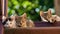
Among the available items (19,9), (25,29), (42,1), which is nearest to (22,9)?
(19,9)

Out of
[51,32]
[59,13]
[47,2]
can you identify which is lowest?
[51,32]

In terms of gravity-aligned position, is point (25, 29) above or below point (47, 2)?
below

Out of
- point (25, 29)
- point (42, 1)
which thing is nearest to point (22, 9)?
point (42, 1)

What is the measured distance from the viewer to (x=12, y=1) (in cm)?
122

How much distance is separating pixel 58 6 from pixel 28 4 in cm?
28

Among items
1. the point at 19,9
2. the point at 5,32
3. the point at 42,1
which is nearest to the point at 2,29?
the point at 5,32

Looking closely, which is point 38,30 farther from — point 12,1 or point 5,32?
point 12,1

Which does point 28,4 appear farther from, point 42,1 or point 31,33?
point 31,33

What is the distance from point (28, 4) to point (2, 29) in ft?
2.33

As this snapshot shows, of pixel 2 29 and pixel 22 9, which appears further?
pixel 22 9

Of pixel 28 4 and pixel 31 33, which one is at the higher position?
pixel 28 4

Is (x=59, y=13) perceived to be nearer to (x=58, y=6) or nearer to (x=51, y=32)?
(x=58, y=6)

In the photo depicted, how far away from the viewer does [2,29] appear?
533 millimetres

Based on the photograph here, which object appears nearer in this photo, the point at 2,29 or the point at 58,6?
the point at 2,29
